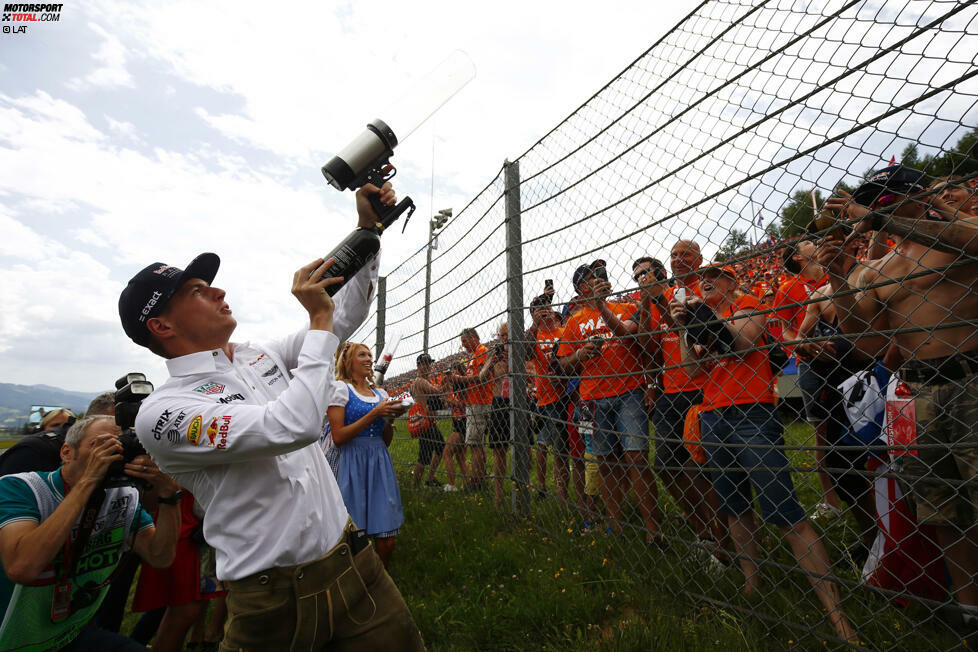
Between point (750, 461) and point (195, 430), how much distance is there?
7.46ft

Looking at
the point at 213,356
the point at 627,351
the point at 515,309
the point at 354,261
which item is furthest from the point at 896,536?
the point at 213,356

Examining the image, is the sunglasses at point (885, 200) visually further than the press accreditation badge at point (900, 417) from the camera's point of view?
No

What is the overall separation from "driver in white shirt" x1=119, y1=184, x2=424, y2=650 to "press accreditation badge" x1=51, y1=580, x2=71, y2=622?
3.43 feet

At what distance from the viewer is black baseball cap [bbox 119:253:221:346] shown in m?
1.67

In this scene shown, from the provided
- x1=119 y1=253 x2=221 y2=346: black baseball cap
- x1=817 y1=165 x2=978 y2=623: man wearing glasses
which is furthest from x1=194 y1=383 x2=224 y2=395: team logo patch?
x1=817 y1=165 x2=978 y2=623: man wearing glasses

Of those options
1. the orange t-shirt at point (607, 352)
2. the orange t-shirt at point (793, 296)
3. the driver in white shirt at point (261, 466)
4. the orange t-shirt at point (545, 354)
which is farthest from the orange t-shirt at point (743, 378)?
the driver in white shirt at point (261, 466)

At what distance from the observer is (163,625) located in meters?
2.94

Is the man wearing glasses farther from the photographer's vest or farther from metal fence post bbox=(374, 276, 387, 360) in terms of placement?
metal fence post bbox=(374, 276, 387, 360)

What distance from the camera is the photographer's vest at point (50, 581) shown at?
198cm

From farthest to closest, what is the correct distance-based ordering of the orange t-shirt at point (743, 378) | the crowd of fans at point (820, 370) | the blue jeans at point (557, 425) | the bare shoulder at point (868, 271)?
the blue jeans at point (557, 425) < the orange t-shirt at point (743, 378) < the bare shoulder at point (868, 271) < the crowd of fans at point (820, 370)

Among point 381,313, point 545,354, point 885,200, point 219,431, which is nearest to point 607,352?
point 545,354

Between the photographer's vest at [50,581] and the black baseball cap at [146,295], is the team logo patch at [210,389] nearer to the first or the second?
the black baseball cap at [146,295]

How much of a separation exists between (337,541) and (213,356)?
0.73 meters

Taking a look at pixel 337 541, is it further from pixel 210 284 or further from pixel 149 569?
pixel 149 569
